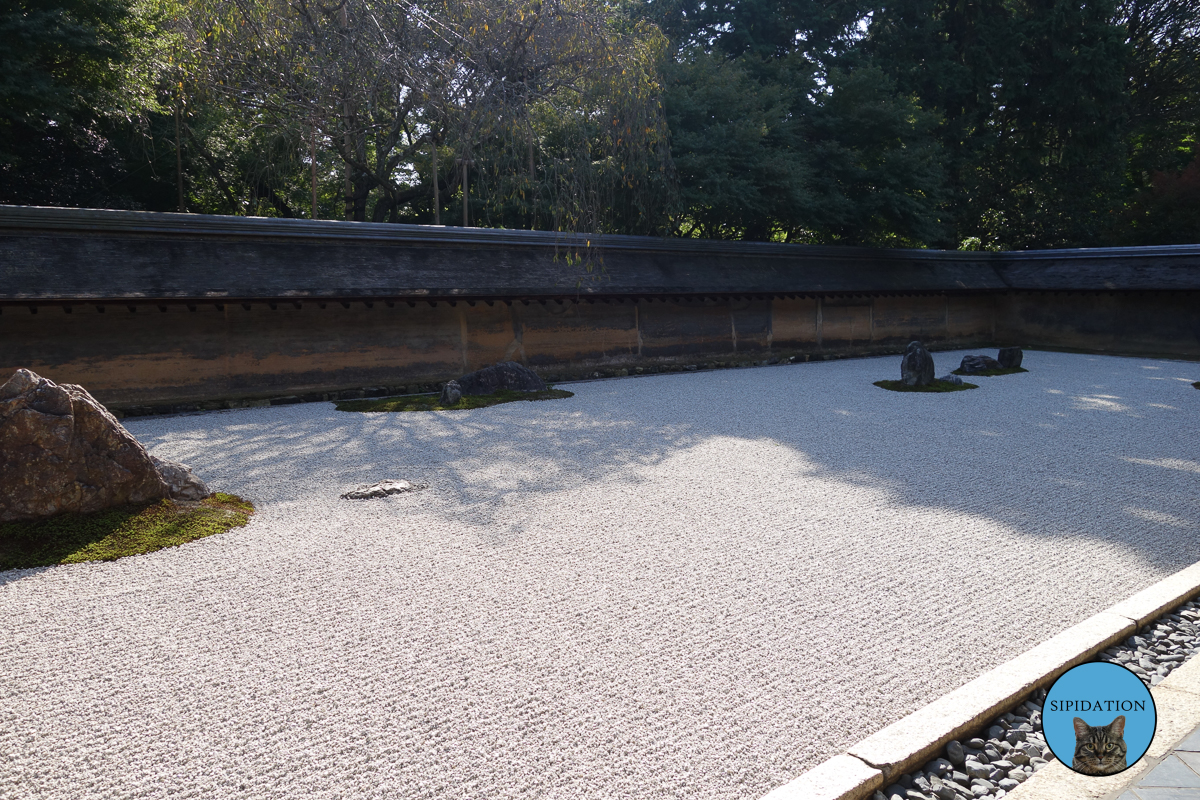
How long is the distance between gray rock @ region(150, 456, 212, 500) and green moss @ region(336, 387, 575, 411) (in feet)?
14.9

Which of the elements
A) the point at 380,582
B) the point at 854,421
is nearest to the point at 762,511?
the point at 380,582

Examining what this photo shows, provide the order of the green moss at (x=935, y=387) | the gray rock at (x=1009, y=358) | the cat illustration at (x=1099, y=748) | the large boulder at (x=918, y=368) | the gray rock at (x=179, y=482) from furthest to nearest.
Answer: the gray rock at (x=1009, y=358)
the large boulder at (x=918, y=368)
the green moss at (x=935, y=387)
the gray rock at (x=179, y=482)
the cat illustration at (x=1099, y=748)

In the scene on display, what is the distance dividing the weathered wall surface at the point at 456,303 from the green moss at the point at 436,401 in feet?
3.11

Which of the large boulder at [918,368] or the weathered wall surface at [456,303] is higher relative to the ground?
the weathered wall surface at [456,303]

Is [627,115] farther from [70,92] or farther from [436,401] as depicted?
[70,92]

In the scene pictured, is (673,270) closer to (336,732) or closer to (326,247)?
(326,247)

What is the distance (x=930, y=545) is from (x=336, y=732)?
12.3 ft

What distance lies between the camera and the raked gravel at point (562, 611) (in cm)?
255

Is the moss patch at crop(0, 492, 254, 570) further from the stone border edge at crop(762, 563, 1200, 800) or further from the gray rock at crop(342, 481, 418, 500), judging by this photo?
the stone border edge at crop(762, 563, 1200, 800)

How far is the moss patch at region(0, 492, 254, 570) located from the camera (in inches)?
176

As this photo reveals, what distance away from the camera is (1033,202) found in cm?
2372

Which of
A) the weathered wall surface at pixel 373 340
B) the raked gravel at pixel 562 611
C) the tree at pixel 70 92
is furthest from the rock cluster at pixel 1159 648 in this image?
the tree at pixel 70 92

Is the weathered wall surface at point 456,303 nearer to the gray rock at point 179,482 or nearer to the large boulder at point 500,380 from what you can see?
the large boulder at point 500,380

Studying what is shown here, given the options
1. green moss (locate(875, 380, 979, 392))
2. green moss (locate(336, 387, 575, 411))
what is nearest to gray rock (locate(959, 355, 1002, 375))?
green moss (locate(875, 380, 979, 392))
